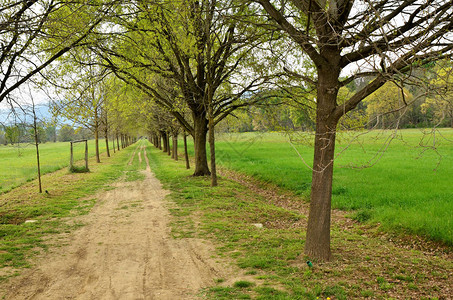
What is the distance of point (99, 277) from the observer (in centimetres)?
530

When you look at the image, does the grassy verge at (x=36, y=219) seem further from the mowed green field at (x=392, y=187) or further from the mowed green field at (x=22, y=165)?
the mowed green field at (x=392, y=187)

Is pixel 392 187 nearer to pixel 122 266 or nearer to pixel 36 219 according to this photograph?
pixel 122 266

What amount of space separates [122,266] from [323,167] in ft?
13.6

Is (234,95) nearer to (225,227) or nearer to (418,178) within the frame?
(225,227)

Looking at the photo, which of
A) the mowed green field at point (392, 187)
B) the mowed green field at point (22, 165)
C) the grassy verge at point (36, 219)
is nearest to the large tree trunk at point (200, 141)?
the mowed green field at point (392, 187)

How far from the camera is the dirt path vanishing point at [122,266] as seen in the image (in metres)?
4.77

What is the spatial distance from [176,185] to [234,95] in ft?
17.0

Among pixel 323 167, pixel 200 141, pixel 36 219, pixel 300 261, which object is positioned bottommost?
pixel 300 261

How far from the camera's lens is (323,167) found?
558 cm

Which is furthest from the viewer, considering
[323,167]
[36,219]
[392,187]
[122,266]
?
[392,187]

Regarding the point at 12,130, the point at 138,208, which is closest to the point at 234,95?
the point at 138,208

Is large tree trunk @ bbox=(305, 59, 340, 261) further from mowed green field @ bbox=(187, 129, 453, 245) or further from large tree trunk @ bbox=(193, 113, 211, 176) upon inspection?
large tree trunk @ bbox=(193, 113, 211, 176)

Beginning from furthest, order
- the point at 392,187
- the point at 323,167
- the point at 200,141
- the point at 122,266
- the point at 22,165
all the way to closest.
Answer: the point at 22,165 < the point at 200,141 < the point at 392,187 < the point at 122,266 < the point at 323,167

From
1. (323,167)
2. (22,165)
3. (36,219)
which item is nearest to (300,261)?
(323,167)
